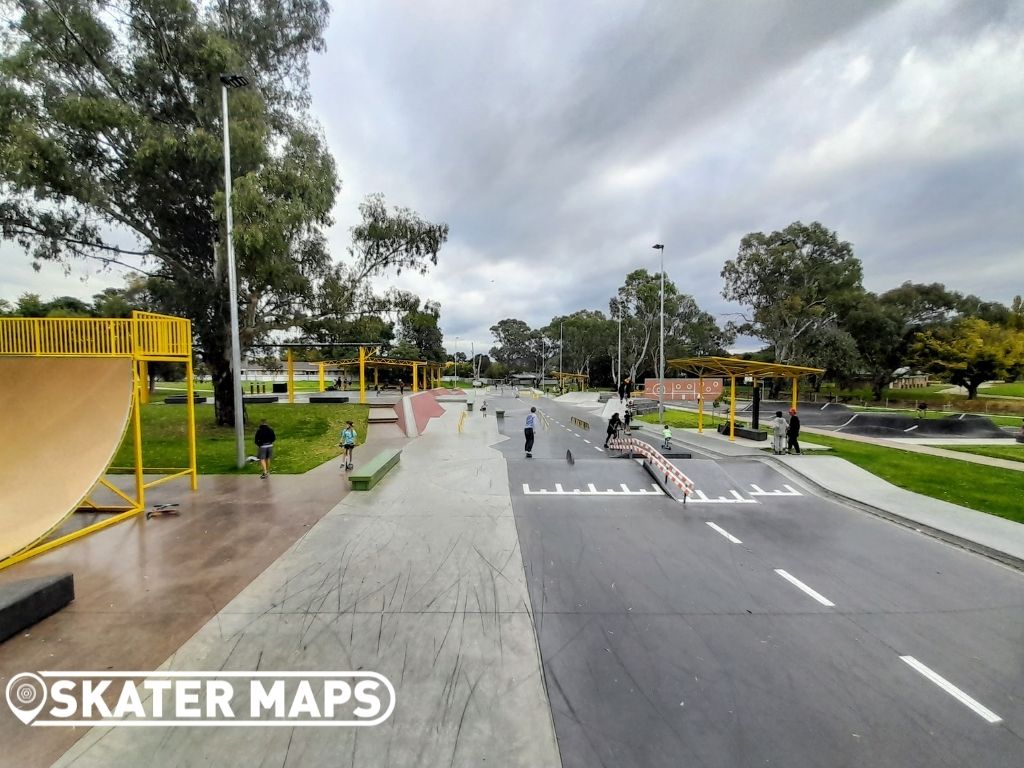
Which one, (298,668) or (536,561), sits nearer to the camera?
(298,668)

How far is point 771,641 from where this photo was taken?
15.0 ft

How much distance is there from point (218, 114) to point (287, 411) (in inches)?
578

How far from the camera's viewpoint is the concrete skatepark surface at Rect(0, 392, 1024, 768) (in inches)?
129

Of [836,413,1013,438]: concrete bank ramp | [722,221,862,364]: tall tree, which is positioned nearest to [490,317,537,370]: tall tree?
[722,221,862,364]: tall tree

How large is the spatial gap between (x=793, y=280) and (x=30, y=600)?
173ft

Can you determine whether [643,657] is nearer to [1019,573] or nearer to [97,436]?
[1019,573]

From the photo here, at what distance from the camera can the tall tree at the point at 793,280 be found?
4081 cm

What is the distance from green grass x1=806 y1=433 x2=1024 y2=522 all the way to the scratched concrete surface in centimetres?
1097

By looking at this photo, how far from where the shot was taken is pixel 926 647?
4520mm

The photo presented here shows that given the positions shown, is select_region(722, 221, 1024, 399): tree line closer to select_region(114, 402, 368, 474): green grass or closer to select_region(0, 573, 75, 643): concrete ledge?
select_region(114, 402, 368, 474): green grass

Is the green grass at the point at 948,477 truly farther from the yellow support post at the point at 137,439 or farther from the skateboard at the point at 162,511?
the yellow support post at the point at 137,439

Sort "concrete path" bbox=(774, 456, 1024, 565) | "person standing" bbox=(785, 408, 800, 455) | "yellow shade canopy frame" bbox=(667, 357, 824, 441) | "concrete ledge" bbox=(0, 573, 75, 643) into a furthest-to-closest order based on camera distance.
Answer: "yellow shade canopy frame" bbox=(667, 357, 824, 441)
"person standing" bbox=(785, 408, 800, 455)
"concrete path" bbox=(774, 456, 1024, 565)
"concrete ledge" bbox=(0, 573, 75, 643)

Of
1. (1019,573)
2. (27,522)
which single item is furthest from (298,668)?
(1019,573)

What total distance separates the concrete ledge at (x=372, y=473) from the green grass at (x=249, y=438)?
8.27 ft
